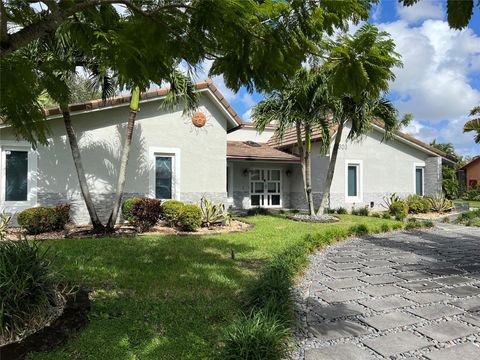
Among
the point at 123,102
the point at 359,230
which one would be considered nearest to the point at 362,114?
the point at 359,230

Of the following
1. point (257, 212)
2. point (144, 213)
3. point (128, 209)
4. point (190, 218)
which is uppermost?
point (128, 209)

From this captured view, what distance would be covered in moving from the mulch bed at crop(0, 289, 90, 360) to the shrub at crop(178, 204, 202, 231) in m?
7.76

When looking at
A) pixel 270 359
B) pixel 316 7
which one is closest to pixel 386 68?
pixel 316 7

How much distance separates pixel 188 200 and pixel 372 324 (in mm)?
11240

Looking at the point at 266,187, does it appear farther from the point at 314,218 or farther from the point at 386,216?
the point at 386,216

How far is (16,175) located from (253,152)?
1172 centimetres

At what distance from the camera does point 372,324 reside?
498 cm

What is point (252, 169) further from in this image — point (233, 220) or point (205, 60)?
point (205, 60)

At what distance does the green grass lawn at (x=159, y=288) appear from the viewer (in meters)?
4.21

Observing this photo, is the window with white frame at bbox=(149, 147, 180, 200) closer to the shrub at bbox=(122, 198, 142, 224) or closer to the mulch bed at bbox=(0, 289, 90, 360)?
the shrub at bbox=(122, 198, 142, 224)

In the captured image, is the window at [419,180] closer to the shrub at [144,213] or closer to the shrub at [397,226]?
the shrub at [397,226]

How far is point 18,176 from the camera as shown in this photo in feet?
41.7

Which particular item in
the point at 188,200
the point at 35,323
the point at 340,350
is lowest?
the point at 340,350

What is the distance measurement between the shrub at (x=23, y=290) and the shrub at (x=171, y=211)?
818 centimetres
